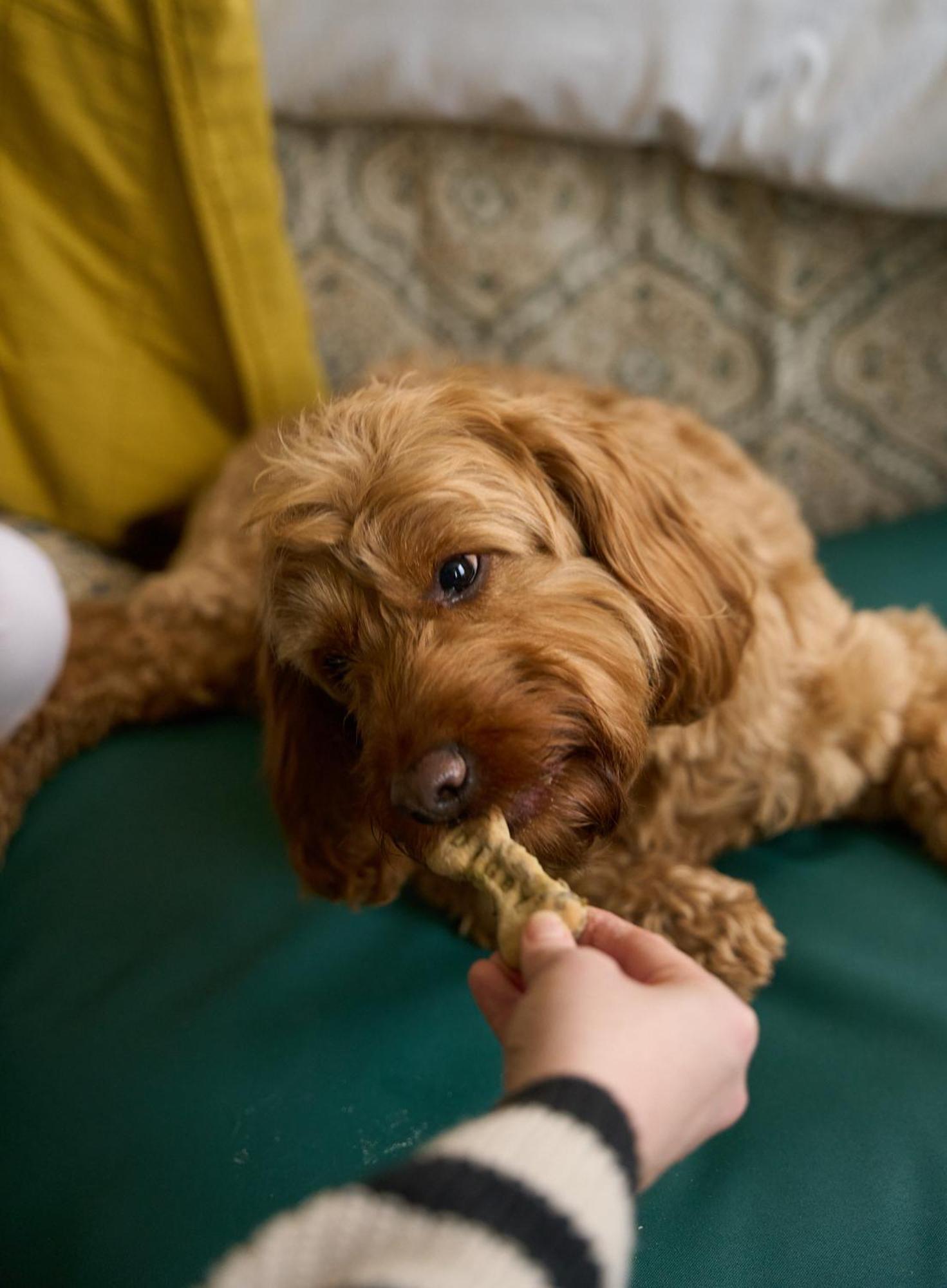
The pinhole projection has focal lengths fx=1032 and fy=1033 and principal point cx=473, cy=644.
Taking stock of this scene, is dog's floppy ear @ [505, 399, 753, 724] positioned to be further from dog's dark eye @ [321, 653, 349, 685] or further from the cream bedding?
the cream bedding

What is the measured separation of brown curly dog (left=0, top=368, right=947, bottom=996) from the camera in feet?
4.65

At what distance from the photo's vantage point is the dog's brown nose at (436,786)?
129 centimetres

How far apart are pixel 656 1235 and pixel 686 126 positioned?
215 cm

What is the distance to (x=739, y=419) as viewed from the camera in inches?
104

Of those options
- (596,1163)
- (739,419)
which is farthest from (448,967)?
(739,419)

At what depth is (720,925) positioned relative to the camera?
5.45 ft

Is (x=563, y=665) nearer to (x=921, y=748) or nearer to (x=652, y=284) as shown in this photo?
(x=921, y=748)

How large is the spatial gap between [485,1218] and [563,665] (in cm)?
79

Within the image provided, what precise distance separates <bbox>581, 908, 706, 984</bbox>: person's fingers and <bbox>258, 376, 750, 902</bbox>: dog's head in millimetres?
268

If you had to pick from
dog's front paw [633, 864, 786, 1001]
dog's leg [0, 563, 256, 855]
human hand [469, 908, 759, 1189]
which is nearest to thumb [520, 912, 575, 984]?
human hand [469, 908, 759, 1189]

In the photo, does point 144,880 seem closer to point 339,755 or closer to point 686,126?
point 339,755

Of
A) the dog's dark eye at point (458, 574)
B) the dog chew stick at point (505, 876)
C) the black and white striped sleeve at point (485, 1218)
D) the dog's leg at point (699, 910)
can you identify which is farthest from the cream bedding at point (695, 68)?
the black and white striped sleeve at point (485, 1218)

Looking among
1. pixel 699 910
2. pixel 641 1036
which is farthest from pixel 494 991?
pixel 699 910

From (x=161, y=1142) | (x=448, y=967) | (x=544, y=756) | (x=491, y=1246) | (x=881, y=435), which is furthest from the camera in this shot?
(x=881, y=435)
